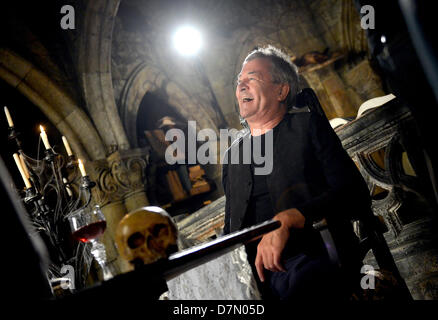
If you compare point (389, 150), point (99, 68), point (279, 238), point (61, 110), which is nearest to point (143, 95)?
point (99, 68)

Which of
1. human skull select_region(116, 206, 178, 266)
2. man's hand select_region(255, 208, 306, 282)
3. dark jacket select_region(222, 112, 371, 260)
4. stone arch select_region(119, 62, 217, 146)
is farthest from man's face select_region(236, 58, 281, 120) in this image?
stone arch select_region(119, 62, 217, 146)

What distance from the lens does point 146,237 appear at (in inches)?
Answer: 37.0

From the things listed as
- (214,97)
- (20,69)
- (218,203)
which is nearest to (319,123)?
(218,203)

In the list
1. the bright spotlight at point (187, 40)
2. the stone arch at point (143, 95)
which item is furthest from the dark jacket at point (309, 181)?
the bright spotlight at point (187, 40)

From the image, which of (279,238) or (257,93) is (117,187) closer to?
(257,93)

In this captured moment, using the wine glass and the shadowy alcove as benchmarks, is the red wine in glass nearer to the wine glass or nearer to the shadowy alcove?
the wine glass

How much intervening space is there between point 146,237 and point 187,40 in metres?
6.65

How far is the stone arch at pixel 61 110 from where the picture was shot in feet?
15.6

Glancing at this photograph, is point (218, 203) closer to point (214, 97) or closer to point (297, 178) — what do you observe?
point (297, 178)

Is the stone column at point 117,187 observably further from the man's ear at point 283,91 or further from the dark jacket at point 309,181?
the man's ear at point 283,91

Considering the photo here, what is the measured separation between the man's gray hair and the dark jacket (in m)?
0.17

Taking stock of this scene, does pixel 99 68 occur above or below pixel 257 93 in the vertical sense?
above

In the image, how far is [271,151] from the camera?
1.57 metres
